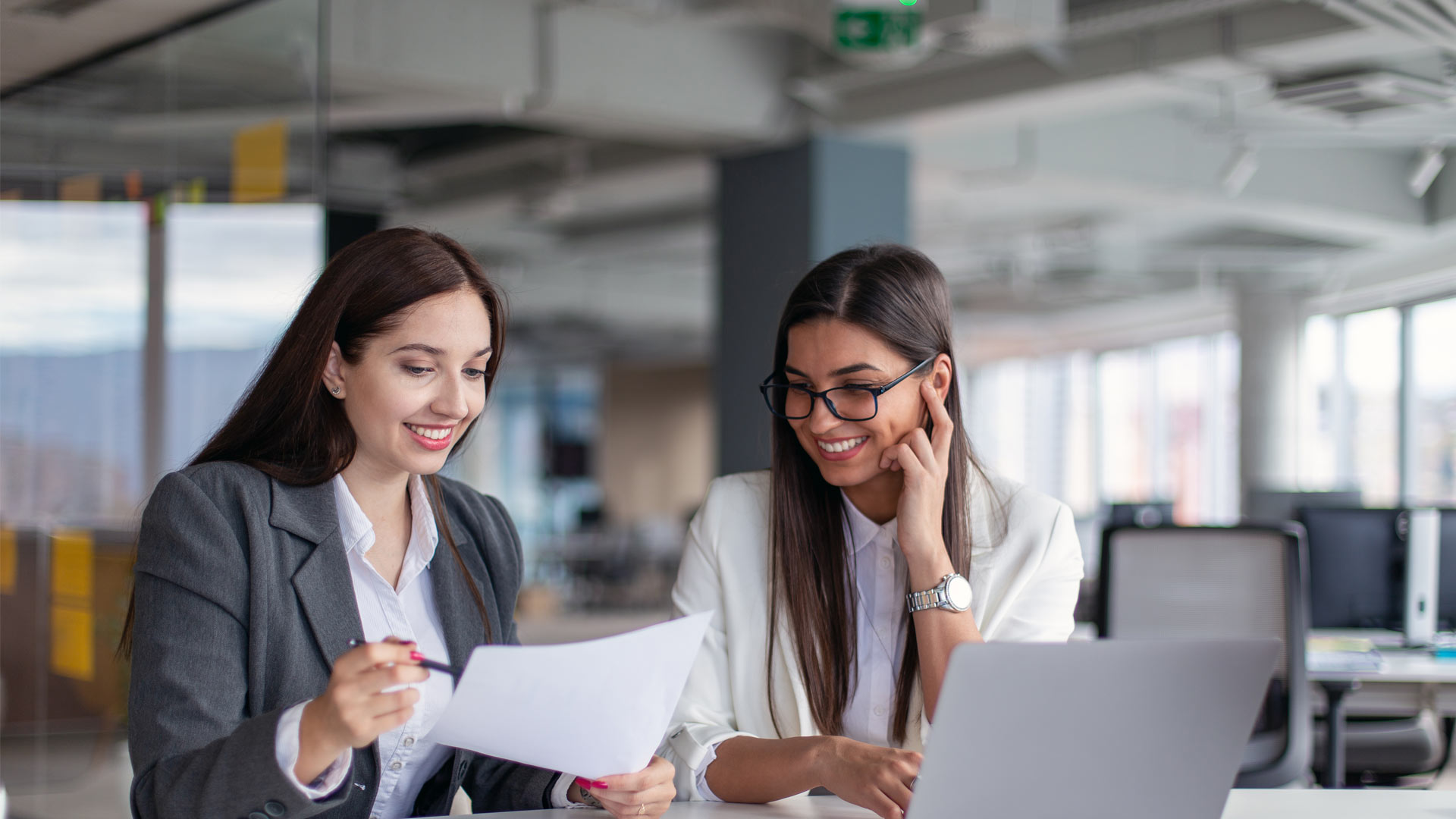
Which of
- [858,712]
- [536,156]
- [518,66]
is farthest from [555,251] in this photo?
[858,712]

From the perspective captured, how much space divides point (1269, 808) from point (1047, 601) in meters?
0.43

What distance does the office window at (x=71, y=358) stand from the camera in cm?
391

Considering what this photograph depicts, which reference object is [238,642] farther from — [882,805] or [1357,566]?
[1357,566]

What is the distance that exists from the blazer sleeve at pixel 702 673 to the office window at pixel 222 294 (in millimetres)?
2542

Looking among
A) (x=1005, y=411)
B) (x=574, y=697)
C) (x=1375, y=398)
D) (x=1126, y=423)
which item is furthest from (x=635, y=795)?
(x=1005, y=411)

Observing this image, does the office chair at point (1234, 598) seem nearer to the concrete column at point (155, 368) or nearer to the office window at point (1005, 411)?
the concrete column at point (155, 368)

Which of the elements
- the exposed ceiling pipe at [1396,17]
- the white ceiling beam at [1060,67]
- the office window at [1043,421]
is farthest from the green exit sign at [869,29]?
the office window at [1043,421]

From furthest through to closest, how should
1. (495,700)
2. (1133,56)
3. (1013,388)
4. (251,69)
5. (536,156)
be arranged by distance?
(1013,388), (536,156), (1133,56), (251,69), (495,700)

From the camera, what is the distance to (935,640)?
1.90 metres

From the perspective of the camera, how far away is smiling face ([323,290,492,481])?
1733 mm

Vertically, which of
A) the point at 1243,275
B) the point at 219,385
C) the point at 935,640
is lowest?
the point at 935,640

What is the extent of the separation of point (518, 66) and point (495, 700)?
470cm

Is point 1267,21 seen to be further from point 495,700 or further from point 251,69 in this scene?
point 495,700

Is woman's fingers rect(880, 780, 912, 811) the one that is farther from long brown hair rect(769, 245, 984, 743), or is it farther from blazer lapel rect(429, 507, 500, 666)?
blazer lapel rect(429, 507, 500, 666)
